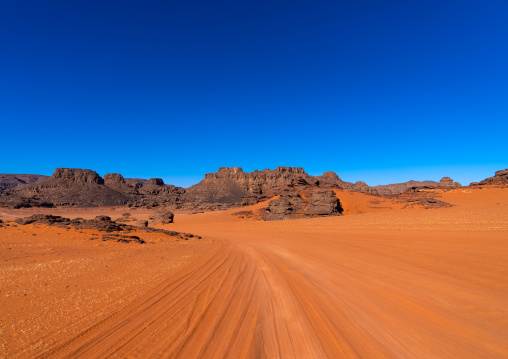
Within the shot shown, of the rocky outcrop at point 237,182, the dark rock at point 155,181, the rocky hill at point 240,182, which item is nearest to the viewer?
the rocky hill at point 240,182

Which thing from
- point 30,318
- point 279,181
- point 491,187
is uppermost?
point 279,181

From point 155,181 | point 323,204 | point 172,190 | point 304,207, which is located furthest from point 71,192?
point 323,204

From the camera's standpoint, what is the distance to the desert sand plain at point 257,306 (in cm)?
343

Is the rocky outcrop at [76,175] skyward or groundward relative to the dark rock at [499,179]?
skyward

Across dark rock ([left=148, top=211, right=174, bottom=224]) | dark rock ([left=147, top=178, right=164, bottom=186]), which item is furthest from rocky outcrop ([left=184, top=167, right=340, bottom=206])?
dark rock ([left=148, top=211, right=174, bottom=224])

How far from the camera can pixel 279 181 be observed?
500 feet

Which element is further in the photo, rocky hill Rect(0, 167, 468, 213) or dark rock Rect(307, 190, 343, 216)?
rocky hill Rect(0, 167, 468, 213)

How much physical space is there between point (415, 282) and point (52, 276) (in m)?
9.30

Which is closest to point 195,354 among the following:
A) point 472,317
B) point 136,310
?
A: point 136,310

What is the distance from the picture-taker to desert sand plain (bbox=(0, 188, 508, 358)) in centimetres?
343

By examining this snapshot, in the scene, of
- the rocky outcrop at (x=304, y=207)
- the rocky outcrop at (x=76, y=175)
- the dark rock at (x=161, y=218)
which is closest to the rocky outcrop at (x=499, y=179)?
the rocky outcrop at (x=304, y=207)

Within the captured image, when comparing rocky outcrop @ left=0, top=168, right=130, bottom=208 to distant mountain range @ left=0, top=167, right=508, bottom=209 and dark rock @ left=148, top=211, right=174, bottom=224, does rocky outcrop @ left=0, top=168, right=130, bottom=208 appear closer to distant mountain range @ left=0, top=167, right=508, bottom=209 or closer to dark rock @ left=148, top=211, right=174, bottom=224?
distant mountain range @ left=0, top=167, right=508, bottom=209

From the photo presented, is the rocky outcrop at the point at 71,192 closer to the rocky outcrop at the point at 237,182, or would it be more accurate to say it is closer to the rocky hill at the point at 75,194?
the rocky hill at the point at 75,194

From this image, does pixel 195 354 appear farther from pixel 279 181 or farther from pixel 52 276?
pixel 279 181
